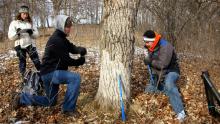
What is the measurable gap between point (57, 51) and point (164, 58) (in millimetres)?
1879

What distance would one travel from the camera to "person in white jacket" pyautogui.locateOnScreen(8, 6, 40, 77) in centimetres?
756

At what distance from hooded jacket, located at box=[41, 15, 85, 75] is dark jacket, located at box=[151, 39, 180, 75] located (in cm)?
152

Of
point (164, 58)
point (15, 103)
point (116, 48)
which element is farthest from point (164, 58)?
point (15, 103)

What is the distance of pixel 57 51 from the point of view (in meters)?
5.32

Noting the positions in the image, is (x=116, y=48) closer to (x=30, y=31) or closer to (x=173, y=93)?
(x=173, y=93)

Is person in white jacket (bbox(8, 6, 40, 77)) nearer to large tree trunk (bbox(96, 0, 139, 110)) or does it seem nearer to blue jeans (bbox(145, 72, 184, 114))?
large tree trunk (bbox(96, 0, 139, 110))

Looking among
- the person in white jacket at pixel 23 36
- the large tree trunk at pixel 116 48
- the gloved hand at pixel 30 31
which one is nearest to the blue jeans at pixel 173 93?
the large tree trunk at pixel 116 48

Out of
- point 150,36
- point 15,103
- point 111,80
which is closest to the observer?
point 15,103

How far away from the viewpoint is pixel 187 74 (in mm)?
9023

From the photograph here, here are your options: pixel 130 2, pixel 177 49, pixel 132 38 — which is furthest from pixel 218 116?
pixel 177 49

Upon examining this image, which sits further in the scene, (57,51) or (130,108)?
(130,108)

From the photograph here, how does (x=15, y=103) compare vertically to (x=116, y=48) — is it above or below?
below

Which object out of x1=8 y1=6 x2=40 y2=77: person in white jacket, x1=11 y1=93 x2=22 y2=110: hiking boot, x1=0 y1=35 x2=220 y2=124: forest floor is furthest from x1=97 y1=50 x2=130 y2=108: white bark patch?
x1=8 y1=6 x2=40 y2=77: person in white jacket

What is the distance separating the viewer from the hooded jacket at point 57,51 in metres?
5.32
